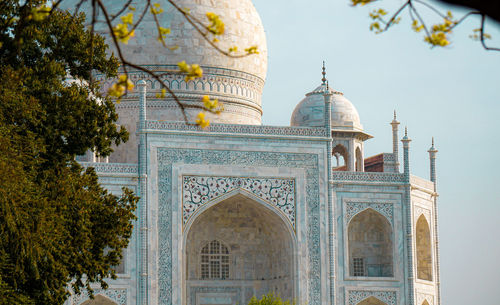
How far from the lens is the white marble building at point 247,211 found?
74.7 ft

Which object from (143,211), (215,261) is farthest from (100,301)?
(215,261)

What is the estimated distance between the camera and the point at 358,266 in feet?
83.0

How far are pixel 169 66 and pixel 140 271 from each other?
6.42 m

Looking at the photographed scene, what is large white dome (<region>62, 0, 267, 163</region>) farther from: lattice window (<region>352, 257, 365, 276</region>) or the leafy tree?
the leafy tree

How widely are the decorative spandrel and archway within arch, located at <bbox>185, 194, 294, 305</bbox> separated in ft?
1.96

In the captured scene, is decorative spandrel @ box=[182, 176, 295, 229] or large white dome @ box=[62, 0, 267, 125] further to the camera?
large white dome @ box=[62, 0, 267, 125]

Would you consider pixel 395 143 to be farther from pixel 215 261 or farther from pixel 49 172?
pixel 49 172

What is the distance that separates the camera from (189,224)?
23000 millimetres

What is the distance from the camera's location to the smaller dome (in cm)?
2722

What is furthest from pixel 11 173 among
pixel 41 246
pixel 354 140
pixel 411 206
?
pixel 354 140

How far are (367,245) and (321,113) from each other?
423 centimetres

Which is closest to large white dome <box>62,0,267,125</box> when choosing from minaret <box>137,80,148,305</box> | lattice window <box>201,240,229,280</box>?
minaret <box>137,80,148,305</box>

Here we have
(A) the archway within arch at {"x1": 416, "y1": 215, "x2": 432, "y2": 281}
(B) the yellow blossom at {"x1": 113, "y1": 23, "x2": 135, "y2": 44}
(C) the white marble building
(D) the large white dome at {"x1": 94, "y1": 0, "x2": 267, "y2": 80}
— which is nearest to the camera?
(B) the yellow blossom at {"x1": 113, "y1": 23, "x2": 135, "y2": 44}

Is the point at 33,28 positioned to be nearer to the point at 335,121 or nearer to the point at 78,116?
the point at 78,116
